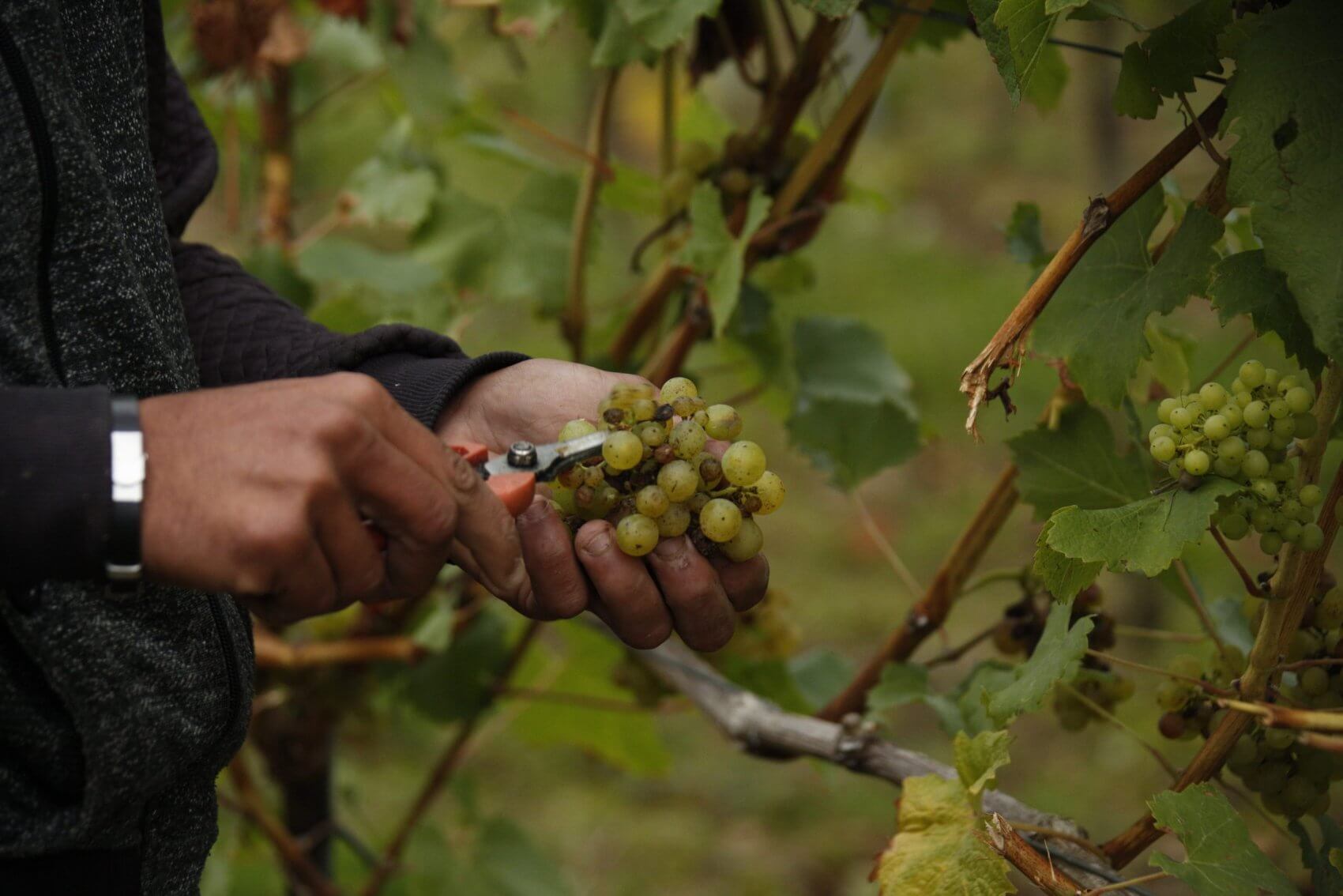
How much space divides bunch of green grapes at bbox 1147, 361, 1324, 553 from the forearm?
2.72 ft

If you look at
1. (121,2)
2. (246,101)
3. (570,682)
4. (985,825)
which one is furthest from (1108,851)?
(246,101)

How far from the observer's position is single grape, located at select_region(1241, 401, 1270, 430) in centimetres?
101

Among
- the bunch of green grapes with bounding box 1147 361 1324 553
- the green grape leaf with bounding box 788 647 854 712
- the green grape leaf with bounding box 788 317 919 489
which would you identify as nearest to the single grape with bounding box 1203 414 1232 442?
the bunch of green grapes with bounding box 1147 361 1324 553

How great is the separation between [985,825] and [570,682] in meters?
1.43

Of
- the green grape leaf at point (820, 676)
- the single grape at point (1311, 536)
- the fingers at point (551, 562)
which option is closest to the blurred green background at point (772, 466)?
the green grape leaf at point (820, 676)

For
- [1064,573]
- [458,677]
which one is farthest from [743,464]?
[458,677]

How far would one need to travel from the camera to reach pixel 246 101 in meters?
2.70

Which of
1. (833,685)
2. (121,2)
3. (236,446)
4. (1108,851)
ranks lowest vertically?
(833,685)

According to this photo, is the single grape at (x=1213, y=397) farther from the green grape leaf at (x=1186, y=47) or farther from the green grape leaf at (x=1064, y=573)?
the green grape leaf at (x=1186, y=47)

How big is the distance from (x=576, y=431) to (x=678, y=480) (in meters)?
0.12

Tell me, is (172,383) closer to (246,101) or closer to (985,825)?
(985,825)

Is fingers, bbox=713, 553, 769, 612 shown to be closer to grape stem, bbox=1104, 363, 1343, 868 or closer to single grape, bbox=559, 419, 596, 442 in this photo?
single grape, bbox=559, 419, 596, 442

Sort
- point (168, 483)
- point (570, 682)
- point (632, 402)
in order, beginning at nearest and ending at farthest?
point (168, 483), point (632, 402), point (570, 682)

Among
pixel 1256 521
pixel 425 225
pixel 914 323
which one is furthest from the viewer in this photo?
pixel 914 323
